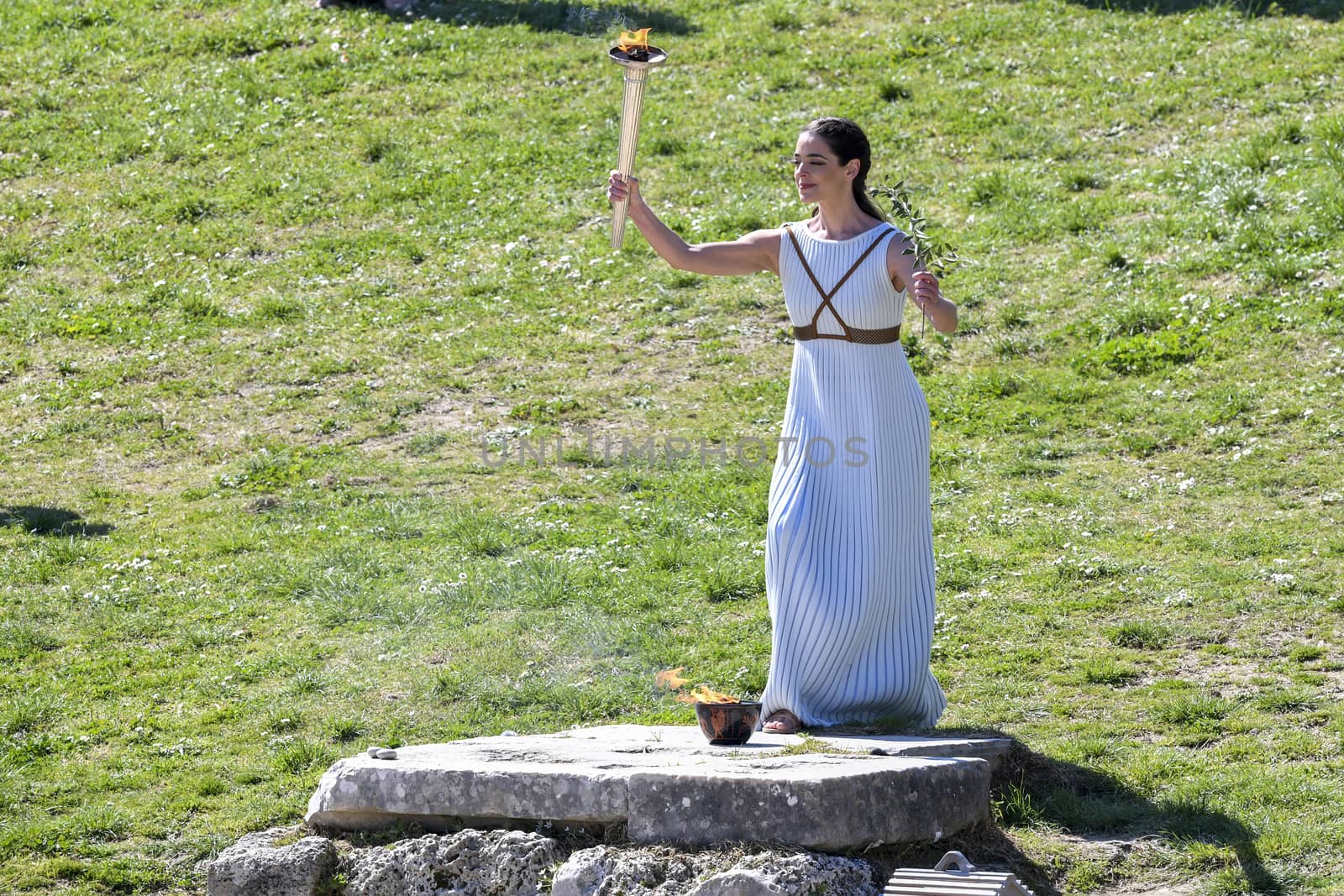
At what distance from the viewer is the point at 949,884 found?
404 cm

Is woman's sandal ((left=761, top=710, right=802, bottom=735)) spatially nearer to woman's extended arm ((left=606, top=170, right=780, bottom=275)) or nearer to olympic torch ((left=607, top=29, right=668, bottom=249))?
woman's extended arm ((left=606, top=170, right=780, bottom=275))

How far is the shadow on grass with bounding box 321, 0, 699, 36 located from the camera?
55.2 ft

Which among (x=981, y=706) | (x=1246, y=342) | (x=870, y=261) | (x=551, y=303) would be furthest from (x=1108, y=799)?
(x=551, y=303)

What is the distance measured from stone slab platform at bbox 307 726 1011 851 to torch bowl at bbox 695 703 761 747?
58 millimetres

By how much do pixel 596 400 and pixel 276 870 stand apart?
21.1 feet

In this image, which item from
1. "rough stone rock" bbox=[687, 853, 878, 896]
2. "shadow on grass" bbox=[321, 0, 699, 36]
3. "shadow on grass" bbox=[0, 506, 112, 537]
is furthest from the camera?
"shadow on grass" bbox=[321, 0, 699, 36]

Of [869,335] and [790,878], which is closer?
[790,878]

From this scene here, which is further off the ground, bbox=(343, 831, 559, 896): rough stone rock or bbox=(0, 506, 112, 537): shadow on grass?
bbox=(343, 831, 559, 896): rough stone rock

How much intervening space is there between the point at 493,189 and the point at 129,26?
6.14 meters

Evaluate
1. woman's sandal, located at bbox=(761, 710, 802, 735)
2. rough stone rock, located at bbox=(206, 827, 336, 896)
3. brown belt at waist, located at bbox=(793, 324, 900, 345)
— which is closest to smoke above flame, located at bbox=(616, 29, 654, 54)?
brown belt at waist, located at bbox=(793, 324, 900, 345)

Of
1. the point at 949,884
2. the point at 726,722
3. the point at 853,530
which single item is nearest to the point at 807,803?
the point at 949,884

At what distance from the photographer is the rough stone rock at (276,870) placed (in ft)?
15.6

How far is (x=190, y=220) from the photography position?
1420 centimetres

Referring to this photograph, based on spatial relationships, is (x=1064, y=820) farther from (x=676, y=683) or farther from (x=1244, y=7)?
(x=1244, y=7)
